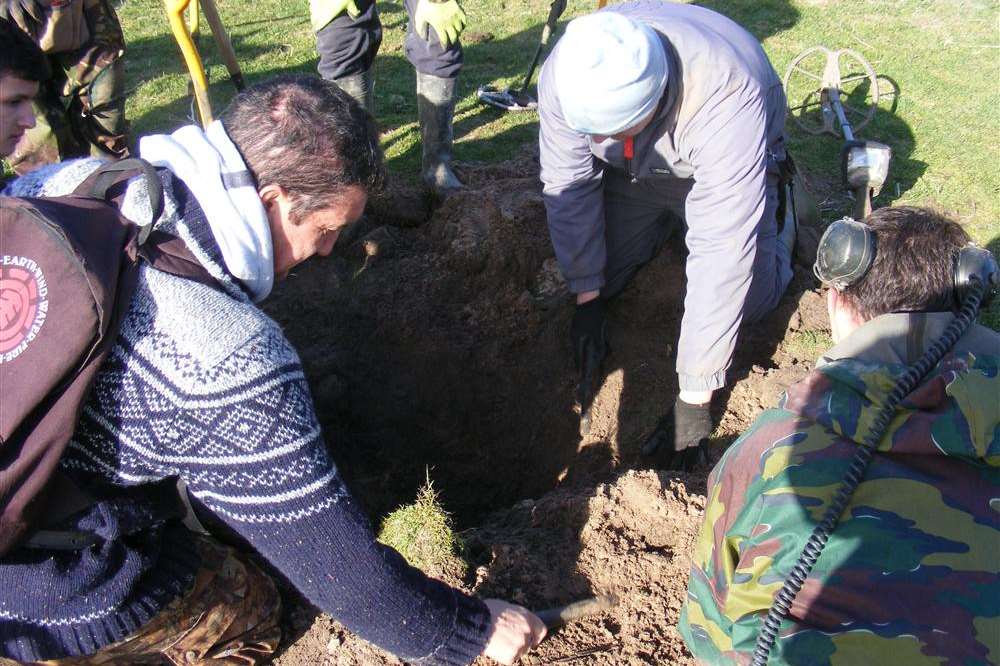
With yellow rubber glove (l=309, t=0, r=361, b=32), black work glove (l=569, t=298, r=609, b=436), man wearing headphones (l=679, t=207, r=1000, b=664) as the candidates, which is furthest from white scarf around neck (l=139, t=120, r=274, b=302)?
yellow rubber glove (l=309, t=0, r=361, b=32)

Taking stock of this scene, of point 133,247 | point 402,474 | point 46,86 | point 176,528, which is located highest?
point 133,247

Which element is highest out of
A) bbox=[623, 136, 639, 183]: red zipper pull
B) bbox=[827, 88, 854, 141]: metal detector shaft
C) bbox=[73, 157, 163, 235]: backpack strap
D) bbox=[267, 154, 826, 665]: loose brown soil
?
bbox=[73, 157, 163, 235]: backpack strap

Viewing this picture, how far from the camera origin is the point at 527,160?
4621mm

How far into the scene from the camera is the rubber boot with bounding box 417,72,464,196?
4301 millimetres

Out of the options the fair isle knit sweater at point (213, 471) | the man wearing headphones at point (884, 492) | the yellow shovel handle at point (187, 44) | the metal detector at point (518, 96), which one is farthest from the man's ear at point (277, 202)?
the metal detector at point (518, 96)

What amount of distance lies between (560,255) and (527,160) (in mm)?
1343

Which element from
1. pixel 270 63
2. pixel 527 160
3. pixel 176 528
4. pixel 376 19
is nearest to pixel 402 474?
pixel 176 528

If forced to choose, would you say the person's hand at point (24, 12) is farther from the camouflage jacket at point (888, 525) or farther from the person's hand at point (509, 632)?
the camouflage jacket at point (888, 525)

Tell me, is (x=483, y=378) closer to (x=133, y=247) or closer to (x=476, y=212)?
(x=476, y=212)

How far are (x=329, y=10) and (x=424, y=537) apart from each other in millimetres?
2977

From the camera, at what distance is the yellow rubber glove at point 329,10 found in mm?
4082

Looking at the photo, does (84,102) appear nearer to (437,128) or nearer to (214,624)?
(437,128)

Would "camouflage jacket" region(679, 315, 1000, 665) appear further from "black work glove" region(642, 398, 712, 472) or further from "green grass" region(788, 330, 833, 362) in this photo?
"green grass" region(788, 330, 833, 362)

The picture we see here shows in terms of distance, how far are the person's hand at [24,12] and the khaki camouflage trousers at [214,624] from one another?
10.1ft
